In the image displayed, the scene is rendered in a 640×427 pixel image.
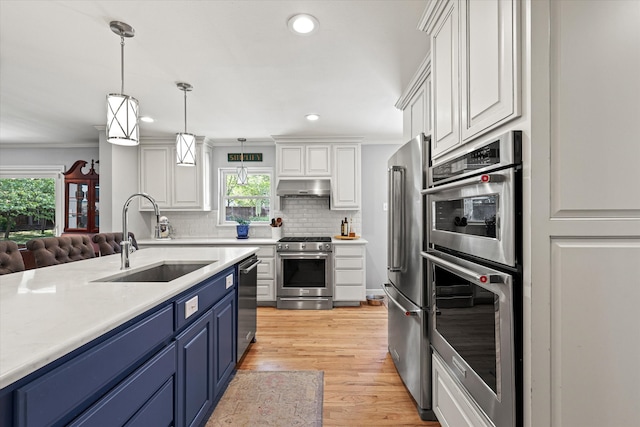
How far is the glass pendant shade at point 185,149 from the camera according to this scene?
266 cm

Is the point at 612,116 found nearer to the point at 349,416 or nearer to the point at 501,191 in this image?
the point at 501,191

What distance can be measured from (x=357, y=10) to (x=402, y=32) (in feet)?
1.21

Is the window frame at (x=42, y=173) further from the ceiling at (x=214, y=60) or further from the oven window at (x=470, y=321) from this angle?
the oven window at (x=470, y=321)

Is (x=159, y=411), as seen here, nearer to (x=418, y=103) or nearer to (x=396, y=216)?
(x=396, y=216)

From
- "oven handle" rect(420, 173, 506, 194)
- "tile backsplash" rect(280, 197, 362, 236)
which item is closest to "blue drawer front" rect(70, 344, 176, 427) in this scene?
"oven handle" rect(420, 173, 506, 194)

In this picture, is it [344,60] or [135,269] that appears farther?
Answer: [344,60]

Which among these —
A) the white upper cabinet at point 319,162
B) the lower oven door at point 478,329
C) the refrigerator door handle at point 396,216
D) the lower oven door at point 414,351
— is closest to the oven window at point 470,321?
the lower oven door at point 478,329

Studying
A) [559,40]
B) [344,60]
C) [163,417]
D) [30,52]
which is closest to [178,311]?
[163,417]

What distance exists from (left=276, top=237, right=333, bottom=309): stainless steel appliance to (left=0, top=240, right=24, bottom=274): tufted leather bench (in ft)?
8.50

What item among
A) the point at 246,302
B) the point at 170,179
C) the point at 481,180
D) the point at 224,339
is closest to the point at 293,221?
the point at 170,179

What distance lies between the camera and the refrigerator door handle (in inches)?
89.0

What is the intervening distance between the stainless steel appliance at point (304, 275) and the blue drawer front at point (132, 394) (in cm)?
284

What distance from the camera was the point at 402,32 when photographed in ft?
6.54

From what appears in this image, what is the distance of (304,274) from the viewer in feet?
14.2
